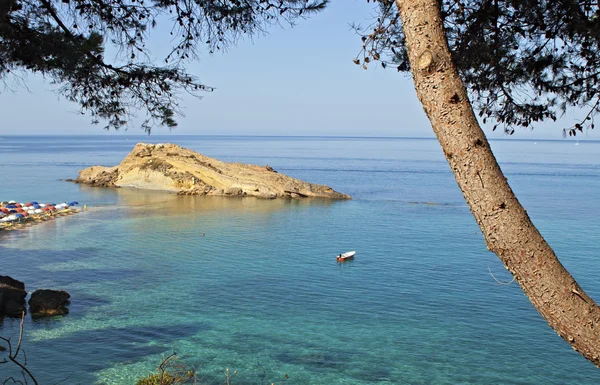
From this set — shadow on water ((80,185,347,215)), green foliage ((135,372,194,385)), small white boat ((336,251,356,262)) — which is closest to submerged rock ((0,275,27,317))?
green foliage ((135,372,194,385))

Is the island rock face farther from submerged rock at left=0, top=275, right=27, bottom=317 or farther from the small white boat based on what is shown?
submerged rock at left=0, top=275, right=27, bottom=317

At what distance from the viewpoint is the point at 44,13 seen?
9.48 m

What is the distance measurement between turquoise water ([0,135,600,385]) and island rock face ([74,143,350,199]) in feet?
21.5

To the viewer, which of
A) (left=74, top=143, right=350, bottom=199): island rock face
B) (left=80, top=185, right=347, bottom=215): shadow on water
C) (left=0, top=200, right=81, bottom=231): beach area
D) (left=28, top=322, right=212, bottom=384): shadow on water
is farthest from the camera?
(left=74, top=143, right=350, bottom=199): island rock face

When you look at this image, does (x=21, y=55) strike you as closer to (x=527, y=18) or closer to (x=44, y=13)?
(x=44, y=13)

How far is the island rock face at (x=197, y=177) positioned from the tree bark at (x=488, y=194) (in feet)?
138

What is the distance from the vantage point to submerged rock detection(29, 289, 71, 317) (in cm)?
1725

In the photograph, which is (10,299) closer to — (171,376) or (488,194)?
(171,376)

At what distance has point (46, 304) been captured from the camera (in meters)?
17.2

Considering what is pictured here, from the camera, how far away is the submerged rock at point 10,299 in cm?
1720

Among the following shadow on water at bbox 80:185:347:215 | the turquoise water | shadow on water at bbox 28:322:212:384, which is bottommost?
shadow on water at bbox 28:322:212:384

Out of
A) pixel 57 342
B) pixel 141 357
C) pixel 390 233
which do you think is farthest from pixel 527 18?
pixel 390 233

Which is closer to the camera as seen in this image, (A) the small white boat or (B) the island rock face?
(A) the small white boat

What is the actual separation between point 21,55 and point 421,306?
14306 millimetres
